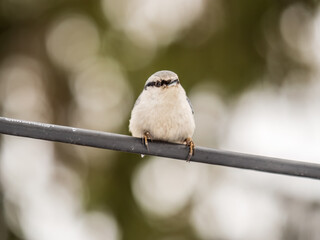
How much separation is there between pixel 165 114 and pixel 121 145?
48.8 inches

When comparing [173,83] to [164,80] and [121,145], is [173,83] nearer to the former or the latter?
[164,80]

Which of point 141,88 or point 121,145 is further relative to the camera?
point 141,88

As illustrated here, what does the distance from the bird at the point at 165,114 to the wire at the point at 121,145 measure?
1123mm

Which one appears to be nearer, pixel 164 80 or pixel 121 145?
pixel 121 145

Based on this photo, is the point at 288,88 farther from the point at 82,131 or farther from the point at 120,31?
the point at 82,131

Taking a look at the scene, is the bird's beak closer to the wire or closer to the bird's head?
the bird's head

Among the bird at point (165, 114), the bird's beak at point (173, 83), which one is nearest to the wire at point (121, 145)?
the bird at point (165, 114)

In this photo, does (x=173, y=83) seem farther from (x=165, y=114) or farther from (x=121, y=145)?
(x=121, y=145)

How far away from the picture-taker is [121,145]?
2756 millimetres

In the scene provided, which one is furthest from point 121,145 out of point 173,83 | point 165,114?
point 173,83

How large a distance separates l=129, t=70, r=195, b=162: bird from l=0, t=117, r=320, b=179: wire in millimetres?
1123

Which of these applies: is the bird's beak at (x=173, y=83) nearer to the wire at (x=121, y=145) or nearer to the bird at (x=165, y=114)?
the bird at (x=165, y=114)

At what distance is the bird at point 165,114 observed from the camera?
3938 millimetres

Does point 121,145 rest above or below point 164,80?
below
